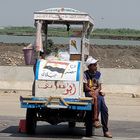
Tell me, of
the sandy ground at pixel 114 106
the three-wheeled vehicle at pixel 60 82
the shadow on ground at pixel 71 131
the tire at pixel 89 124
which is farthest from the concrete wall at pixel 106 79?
the tire at pixel 89 124

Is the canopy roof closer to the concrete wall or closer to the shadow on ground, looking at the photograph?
the shadow on ground

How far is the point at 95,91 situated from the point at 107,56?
111ft

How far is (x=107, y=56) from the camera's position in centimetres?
4788

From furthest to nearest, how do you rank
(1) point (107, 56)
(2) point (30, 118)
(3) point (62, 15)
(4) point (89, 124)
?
(1) point (107, 56) → (3) point (62, 15) → (2) point (30, 118) → (4) point (89, 124)

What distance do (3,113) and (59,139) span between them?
19.2 feet

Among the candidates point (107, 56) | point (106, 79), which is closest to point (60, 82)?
point (106, 79)

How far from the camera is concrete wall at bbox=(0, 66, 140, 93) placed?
2702 cm

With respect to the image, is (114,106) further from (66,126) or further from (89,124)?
(89,124)

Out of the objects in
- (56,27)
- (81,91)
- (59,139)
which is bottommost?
(59,139)

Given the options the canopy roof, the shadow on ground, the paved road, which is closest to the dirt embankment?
the paved road

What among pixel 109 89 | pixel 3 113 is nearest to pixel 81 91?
pixel 3 113

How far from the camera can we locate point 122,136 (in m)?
14.5

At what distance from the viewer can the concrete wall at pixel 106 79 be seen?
1064 inches

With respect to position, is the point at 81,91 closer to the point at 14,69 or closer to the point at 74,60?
the point at 74,60
